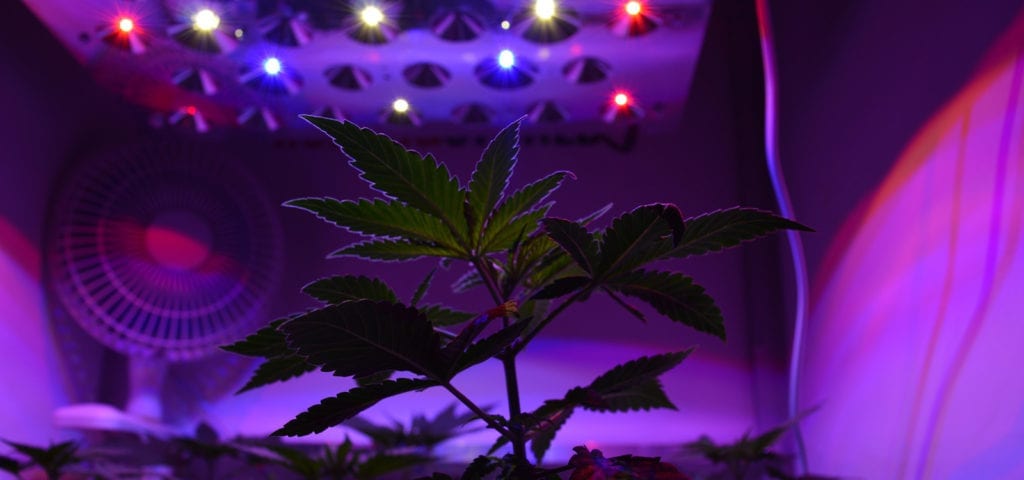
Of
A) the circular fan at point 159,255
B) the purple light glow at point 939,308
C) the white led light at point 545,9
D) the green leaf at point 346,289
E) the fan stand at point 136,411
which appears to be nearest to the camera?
the green leaf at point 346,289

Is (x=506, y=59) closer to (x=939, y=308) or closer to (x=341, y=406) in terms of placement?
(x=939, y=308)

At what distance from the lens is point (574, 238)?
0.40 meters

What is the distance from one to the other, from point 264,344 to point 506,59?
47.5 inches

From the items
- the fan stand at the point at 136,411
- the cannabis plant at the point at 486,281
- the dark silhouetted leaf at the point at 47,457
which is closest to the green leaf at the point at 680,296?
the cannabis plant at the point at 486,281

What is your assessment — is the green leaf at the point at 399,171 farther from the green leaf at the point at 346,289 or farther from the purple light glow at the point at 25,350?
the purple light glow at the point at 25,350

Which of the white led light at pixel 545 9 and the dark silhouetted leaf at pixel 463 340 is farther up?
the white led light at pixel 545 9

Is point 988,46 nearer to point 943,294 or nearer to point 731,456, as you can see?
point 943,294

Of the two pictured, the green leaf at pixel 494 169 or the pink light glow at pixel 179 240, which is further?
the pink light glow at pixel 179 240

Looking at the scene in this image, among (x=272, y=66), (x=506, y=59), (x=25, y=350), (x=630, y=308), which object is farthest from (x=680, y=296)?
(x=25, y=350)

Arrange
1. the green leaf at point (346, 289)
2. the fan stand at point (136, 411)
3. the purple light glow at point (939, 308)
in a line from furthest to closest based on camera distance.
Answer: the fan stand at point (136, 411) → the purple light glow at point (939, 308) → the green leaf at point (346, 289)

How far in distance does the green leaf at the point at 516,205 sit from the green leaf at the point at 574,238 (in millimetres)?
55

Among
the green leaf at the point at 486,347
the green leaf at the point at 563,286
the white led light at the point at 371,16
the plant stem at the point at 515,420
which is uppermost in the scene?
the white led light at the point at 371,16

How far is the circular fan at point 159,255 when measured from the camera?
5.63 feet

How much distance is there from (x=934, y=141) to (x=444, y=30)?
85cm
